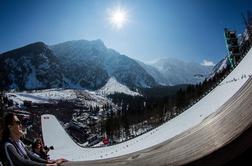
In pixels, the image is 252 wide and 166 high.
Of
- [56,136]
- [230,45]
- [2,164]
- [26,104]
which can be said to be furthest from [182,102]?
[26,104]

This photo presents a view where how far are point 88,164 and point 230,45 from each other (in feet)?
234

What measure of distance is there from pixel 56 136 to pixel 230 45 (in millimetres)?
64575

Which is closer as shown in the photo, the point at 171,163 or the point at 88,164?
the point at 171,163

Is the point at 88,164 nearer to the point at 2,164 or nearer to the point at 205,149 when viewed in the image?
the point at 205,149

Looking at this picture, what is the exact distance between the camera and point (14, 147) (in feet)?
6.27

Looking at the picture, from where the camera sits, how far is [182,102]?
8688cm

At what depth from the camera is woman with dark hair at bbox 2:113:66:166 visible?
1711 mm

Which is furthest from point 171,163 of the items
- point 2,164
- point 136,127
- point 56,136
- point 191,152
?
point 136,127

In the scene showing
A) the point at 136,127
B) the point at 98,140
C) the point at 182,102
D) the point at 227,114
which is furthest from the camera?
the point at 136,127

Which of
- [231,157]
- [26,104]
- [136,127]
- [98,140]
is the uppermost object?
[26,104]

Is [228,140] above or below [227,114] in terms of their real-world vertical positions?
below

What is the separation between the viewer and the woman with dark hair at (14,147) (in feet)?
5.61

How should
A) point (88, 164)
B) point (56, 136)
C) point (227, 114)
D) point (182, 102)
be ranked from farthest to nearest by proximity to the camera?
point (182, 102) → point (56, 136) → point (88, 164) → point (227, 114)

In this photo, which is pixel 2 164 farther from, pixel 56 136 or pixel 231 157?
pixel 56 136
